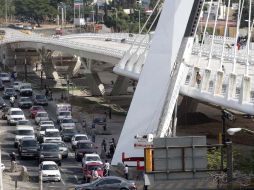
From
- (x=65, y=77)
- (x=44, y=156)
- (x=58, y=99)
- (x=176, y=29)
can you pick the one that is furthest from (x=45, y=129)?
(x=65, y=77)

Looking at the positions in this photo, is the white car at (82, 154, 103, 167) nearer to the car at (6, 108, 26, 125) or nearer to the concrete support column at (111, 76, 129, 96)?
the car at (6, 108, 26, 125)

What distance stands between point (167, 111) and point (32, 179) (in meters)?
6.64

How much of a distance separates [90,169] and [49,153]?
5.31 m

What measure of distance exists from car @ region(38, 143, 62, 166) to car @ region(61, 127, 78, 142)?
24.9 ft

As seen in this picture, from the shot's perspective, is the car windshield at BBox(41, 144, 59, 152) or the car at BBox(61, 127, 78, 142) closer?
the car windshield at BBox(41, 144, 59, 152)

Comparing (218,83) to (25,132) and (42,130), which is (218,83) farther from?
(42,130)

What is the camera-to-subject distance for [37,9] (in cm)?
18438

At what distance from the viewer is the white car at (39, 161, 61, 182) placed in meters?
43.2

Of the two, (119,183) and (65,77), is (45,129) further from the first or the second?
(65,77)

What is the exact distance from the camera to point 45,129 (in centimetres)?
5644

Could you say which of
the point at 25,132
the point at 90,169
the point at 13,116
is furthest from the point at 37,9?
the point at 90,169

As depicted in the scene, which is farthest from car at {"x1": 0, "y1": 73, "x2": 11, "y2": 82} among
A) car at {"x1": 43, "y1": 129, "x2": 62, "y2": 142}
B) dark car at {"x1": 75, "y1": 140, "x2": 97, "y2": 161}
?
dark car at {"x1": 75, "y1": 140, "x2": 97, "y2": 161}

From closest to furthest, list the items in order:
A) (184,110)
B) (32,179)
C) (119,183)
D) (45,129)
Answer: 1. (119,183)
2. (32,179)
3. (45,129)
4. (184,110)

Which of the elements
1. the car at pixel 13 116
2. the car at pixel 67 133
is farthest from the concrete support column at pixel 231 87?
the car at pixel 13 116
